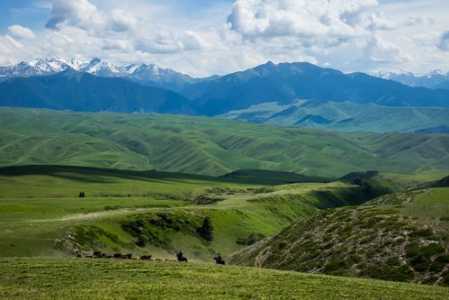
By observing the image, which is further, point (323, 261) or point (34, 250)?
point (34, 250)

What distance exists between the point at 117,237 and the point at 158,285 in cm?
12486

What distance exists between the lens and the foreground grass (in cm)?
4666

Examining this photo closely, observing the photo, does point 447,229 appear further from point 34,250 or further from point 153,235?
point 153,235

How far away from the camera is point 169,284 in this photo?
5150cm

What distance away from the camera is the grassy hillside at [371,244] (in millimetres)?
82625

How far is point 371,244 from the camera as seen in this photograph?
94.8m

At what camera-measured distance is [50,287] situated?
49.4m

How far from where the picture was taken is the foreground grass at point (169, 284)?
46.7 m

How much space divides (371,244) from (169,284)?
52.2 meters

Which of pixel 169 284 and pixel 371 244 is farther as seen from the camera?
pixel 371 244

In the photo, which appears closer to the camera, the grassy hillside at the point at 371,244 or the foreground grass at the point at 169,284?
the foreground grass at the point at 169,284

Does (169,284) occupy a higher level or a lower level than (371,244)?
higher

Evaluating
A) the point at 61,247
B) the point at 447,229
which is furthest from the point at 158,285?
the point at 61,247

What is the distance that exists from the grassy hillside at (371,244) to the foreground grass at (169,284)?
86.9 feet
